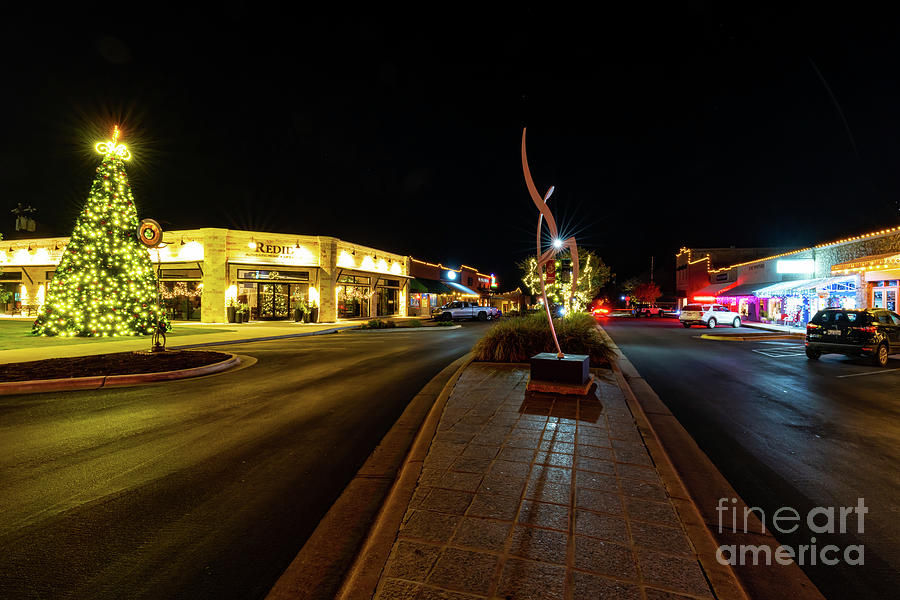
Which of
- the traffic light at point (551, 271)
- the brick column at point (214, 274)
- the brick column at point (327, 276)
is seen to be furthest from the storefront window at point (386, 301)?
the traffic light at point (551, 271)

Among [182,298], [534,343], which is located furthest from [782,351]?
[182,298]

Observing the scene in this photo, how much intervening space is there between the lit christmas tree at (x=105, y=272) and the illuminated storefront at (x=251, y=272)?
867cm

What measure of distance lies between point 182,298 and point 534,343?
88.1 ft

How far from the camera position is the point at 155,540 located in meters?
2.88

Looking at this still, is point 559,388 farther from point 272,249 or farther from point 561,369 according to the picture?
point 272,249

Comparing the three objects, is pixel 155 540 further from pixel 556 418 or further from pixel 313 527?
pixel 556 418

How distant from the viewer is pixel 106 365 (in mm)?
9344

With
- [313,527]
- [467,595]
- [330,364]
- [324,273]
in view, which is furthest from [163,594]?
[324,273]

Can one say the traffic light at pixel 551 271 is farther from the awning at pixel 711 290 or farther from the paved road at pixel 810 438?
the awning at pixel 711 290

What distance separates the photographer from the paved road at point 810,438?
9.77ft

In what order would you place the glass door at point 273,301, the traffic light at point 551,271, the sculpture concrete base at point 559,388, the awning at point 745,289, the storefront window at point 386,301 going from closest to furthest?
the sculpture concrete base at point 559,388 < the traffic light at point 551,271 < the glass door at point 273,301 < the awning at point 745,289 < the storefront window at point 386,301

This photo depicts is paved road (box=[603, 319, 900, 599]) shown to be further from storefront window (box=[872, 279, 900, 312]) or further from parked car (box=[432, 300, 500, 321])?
parked car (box=[432, 300, 500, 321])

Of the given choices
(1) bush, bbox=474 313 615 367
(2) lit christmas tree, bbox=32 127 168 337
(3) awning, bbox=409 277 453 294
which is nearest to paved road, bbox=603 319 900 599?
(1) bush, bbox=474 313 615 367

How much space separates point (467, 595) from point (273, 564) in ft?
4.38
